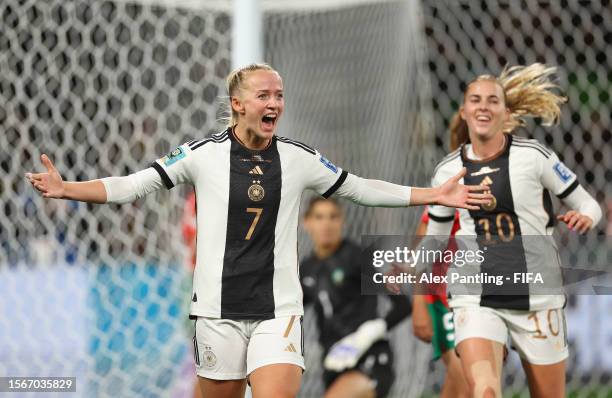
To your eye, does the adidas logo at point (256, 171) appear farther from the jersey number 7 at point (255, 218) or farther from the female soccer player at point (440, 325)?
the female soccer player at point (440, 325)

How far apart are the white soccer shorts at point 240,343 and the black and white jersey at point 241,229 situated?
4 cm

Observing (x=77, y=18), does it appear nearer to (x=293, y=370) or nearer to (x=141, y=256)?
(x=141, y=256)

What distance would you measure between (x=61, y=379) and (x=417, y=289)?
2470 mm

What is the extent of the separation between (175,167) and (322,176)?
0.67 metres

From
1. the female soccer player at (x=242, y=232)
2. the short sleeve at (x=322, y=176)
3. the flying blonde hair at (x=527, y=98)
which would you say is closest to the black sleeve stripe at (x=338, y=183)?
the short sleeve at (x=322, y=176)

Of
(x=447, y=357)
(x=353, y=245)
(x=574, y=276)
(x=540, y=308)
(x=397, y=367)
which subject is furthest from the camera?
(x=397, y=367)

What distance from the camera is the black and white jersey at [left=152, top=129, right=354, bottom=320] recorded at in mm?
4387

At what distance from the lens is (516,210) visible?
17.2 ft

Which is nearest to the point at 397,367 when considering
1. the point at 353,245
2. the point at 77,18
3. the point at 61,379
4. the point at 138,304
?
the point at 353,245

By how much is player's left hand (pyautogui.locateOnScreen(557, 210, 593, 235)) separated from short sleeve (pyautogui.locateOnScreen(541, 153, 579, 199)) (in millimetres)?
317

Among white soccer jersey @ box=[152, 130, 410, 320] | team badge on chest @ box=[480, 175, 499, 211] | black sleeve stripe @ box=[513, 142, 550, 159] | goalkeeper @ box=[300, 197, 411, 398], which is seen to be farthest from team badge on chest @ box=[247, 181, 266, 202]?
goalkeeper @ box=[300, 197, 411, 398]

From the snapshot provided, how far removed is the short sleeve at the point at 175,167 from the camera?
444cm

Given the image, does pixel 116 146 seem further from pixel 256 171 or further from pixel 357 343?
pixel 256 171

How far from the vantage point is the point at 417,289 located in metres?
5.82
